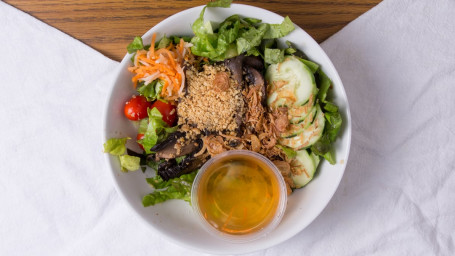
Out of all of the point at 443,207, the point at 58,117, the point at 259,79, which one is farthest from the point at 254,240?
the point at 58,117

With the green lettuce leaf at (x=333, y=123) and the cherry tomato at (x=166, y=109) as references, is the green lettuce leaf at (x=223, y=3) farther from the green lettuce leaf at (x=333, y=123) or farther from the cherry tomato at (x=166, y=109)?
the green lettuce leaf at (x=333, y=123)

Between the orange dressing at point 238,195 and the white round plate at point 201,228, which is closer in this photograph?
the white round plate at point 201,228

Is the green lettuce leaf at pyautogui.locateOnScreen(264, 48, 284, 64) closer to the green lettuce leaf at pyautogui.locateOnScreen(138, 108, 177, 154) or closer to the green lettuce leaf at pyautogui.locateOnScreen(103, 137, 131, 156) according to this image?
the green lettuce leaf at pyautogui.locateOnScreen(138, 108, 177, 154)

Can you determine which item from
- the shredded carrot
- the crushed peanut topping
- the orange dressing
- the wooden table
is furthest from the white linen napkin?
the crushed peanut topping

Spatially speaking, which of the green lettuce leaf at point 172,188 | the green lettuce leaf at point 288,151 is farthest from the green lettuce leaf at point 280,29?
the green lettuce leaf at point 172,188

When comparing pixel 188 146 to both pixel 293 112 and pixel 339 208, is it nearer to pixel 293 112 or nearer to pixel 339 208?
pixel 293 112

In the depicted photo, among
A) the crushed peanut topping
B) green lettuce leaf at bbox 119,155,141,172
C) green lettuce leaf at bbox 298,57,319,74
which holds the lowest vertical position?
green lettuce leaf at bbox 119,155,141,172

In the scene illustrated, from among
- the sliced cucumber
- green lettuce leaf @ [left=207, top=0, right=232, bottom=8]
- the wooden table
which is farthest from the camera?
the wooden table
